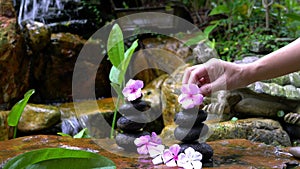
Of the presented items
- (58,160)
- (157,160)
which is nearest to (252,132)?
(157,160)

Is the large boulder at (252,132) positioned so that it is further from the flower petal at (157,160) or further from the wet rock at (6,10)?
the wet rock at (6,10)

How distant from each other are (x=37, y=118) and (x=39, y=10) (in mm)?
2002

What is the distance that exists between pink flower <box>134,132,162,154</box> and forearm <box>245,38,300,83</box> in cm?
33

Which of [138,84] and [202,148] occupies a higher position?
[138,84]

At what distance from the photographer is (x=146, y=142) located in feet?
3.42

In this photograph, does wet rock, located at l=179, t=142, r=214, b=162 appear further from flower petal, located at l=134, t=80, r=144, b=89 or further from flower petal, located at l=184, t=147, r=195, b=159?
flower petal, located at l=134, t=80, r=144, b=89

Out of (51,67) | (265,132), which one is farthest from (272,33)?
Result: (51,67)

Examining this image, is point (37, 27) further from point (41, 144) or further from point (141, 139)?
point (141, 139)

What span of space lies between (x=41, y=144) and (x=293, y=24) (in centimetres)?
290

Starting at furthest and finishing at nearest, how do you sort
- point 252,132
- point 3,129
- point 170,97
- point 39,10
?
point 39,10 < point 170,97 < point 3,129 < point 252,132

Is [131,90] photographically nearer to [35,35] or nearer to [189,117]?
[189,117]

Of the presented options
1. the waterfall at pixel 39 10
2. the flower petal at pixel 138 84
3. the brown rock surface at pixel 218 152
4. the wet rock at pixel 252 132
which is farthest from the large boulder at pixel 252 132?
the waterfall at pixel 39 10

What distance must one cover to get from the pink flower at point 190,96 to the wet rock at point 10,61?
2.44m

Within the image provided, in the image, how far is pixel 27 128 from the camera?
2.93 meters
